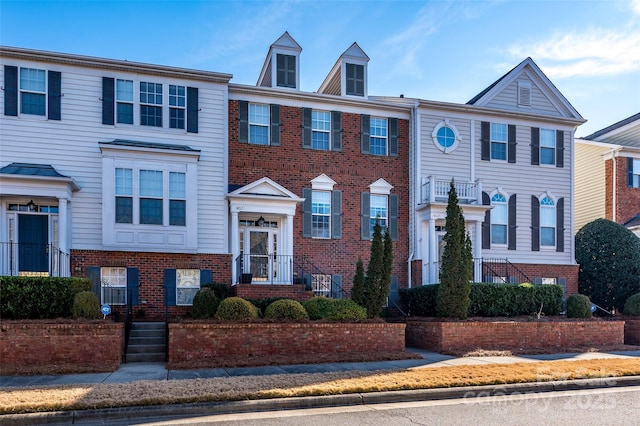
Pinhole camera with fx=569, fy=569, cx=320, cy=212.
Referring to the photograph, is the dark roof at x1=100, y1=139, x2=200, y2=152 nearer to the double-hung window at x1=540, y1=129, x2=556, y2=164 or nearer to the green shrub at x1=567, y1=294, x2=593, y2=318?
the green shrub at x1=567, y1=294, x2=593, y2=318

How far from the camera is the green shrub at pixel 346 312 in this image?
14906 mm

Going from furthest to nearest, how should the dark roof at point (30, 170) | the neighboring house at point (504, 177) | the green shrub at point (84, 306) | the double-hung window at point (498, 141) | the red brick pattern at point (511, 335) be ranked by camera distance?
the double-hung window at point (498, 141) < the neighboring house at point (504, 177) < the dark roof at point (30, 170) < the red brick pattern at point (511, 335) < the green shrub at point (84, 306)

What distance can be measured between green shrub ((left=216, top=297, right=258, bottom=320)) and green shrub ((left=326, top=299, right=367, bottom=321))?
6.88 ft

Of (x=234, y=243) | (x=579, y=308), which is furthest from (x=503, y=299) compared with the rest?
(x=234, y=243)

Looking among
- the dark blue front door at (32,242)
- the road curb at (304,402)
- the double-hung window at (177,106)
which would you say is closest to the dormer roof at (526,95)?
the double-hung window at (177,106)

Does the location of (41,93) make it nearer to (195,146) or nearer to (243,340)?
(195,146)

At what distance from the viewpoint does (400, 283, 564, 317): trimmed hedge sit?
58.0 ft

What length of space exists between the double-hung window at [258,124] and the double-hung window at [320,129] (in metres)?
1.70

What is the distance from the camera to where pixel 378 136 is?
21.3 meters

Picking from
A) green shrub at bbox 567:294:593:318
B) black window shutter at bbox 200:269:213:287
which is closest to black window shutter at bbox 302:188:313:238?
black window shutter at bbox 200:269:213:287

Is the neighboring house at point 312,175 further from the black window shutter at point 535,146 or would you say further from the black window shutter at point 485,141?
Answer: the black window shutter at point 535,146

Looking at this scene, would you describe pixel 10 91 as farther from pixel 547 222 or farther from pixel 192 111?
pixel 547 222

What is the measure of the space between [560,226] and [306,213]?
34.8 ft

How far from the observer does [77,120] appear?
17484mm
